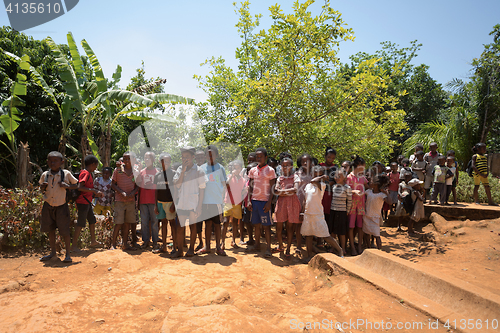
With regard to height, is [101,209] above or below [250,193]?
below

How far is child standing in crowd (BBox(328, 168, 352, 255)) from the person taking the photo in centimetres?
534

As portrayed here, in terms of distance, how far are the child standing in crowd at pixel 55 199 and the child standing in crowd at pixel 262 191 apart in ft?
9.51

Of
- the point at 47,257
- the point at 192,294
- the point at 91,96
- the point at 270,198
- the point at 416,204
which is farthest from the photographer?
the point at 91,96

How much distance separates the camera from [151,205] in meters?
5.59

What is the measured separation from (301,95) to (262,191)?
272 cm

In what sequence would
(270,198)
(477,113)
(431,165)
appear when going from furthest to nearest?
1. (477,113)
2. (431,165)
3. (270,198)

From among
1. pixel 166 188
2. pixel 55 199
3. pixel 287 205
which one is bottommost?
pixel 287 205

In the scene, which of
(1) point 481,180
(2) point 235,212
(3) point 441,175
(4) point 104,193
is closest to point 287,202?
(2) point 235,212

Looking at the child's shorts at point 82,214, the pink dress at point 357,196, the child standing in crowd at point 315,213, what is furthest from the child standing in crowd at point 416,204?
the child's shorts at point 82,214

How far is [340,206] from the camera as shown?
5.34m

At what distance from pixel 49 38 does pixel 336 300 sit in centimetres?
1030

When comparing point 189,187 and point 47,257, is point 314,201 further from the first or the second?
point 47,257

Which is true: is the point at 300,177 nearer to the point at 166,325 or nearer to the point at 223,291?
the point at 223,291

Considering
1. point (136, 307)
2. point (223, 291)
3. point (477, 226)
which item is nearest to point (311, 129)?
point (477, 226)
